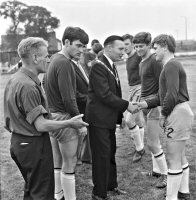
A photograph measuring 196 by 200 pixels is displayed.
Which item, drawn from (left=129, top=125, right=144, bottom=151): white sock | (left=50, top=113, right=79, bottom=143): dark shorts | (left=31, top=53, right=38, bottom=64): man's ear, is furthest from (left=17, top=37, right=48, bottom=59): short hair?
(left=129, top=125, right=144, bottom=151): white sock

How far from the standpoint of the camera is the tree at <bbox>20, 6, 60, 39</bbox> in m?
72.1

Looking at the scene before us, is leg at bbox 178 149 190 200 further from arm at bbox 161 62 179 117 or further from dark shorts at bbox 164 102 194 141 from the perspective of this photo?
arm at bbox 161 62 179 117

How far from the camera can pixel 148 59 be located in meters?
5.44

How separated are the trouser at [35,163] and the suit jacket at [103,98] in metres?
1.27

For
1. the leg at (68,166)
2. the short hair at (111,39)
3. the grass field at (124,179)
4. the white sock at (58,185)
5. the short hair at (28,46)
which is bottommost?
the grass field at (124,179)

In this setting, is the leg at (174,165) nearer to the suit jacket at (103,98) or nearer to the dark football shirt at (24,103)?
the suit jacket at (103,98)

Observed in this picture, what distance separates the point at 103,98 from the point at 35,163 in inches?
58.5

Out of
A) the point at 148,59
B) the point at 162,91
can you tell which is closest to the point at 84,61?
the point at 148,59

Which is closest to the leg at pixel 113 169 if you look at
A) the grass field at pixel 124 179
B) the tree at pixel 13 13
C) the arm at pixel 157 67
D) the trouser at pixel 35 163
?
the grass field at pixel 124 179

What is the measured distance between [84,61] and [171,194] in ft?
13.1

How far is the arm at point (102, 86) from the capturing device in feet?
15.1

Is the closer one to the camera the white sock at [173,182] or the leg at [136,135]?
the white sock at [173,182]

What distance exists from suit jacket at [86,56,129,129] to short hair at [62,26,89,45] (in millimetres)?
374

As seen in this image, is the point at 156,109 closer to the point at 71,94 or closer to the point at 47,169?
the point at 71,94
